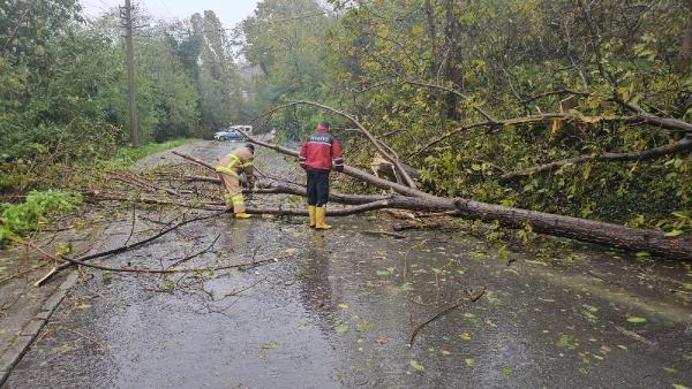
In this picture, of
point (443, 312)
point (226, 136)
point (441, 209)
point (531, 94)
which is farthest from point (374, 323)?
point (226, 136)

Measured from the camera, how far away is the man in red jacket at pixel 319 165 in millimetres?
7551

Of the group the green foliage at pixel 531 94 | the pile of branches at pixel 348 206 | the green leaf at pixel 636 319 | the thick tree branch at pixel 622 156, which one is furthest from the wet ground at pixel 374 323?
the thick tree branch at pixel 622 156

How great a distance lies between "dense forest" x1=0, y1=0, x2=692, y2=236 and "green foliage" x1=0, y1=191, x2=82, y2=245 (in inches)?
48.7

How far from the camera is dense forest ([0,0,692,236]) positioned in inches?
256

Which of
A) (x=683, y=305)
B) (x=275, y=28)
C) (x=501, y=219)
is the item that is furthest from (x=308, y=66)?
(x=683, y=305)

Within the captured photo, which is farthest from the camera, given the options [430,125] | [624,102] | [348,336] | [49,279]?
[430,125]

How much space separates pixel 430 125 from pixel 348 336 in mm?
6722

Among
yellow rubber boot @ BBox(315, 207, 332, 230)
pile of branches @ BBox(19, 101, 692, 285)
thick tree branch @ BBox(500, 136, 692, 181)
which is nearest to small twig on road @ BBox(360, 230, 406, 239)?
pile of branches @ BBox(19, 101, 692, 285)

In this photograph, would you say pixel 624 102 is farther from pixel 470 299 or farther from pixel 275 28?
pixel 275 28

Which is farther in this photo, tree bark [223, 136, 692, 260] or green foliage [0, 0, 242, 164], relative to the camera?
green foliage [0, 0, 242, 164]

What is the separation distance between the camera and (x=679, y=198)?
6430 millimetres

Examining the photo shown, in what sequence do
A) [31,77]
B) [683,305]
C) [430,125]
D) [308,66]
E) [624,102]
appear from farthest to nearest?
[308,66] → [31,77] → [430,125] → [624,102] → [683,305]

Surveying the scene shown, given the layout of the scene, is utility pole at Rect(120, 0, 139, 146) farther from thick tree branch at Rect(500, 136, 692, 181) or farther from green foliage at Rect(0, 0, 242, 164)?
thick tree branch at Rect(500, 136, 692, 181)

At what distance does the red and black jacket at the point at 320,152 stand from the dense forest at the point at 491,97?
1.70 metres
